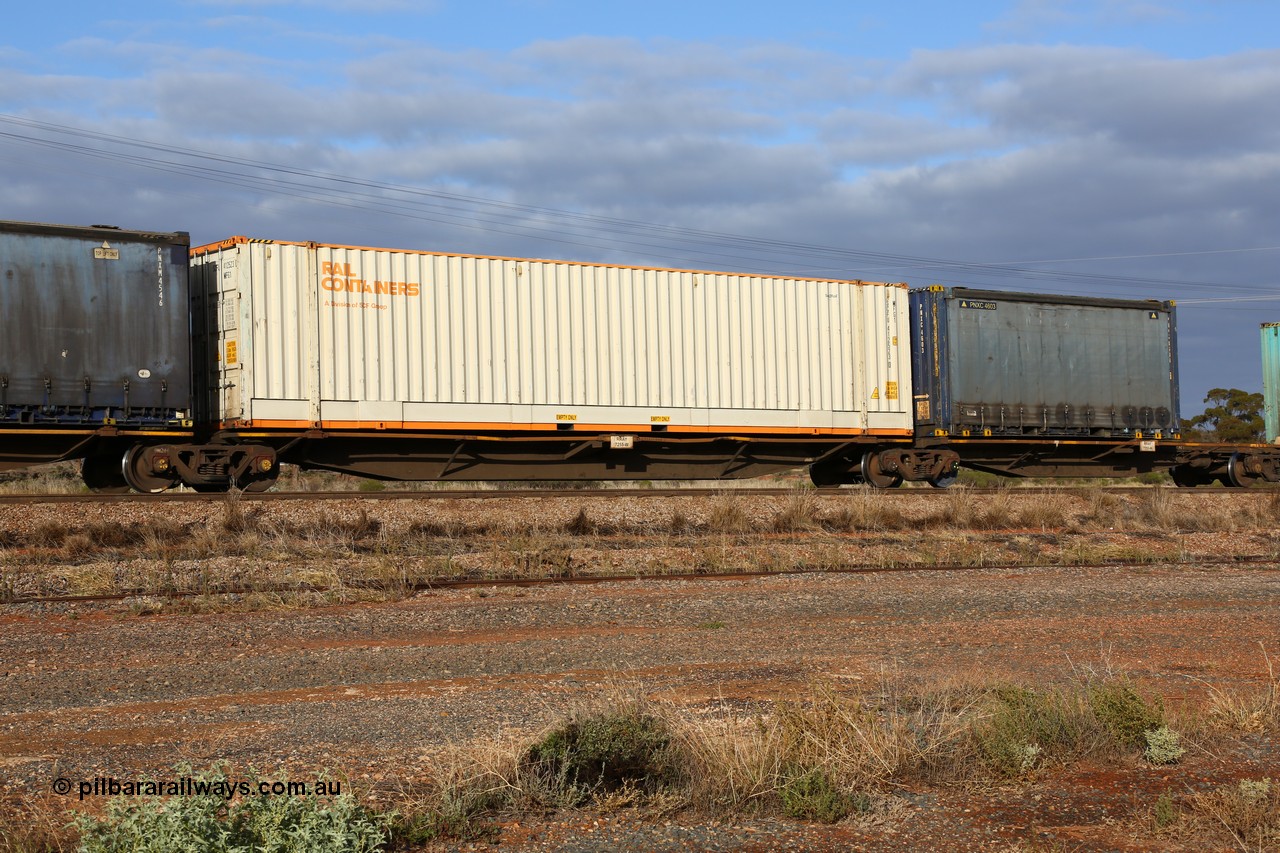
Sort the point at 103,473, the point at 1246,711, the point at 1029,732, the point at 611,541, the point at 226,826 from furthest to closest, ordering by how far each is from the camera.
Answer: the point at 103,473 < the point at 611,541 < the point at 1246,711 < the point at 1029,732 < the point at 226,826

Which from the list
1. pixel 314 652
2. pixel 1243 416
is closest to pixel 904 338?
pixel 314 652

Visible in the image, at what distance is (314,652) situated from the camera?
8375 mm

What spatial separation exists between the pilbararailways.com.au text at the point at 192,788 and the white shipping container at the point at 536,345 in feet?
41.1

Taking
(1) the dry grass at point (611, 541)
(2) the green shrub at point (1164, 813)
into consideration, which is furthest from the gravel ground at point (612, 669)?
(1) the dry grass at point (611, 541)

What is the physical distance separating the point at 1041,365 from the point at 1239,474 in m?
6.04

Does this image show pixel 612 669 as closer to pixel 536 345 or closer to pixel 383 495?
pixel 383 495

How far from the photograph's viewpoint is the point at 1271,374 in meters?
27.4

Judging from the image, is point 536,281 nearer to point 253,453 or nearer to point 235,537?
point 253,453

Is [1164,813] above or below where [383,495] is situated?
below

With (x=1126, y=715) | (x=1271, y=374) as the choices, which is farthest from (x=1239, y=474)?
(x=1126, y=715)

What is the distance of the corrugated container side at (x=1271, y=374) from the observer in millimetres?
27125

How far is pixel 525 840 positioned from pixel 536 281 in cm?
1492

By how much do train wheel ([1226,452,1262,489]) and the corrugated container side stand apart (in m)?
1.64

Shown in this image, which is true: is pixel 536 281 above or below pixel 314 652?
above
